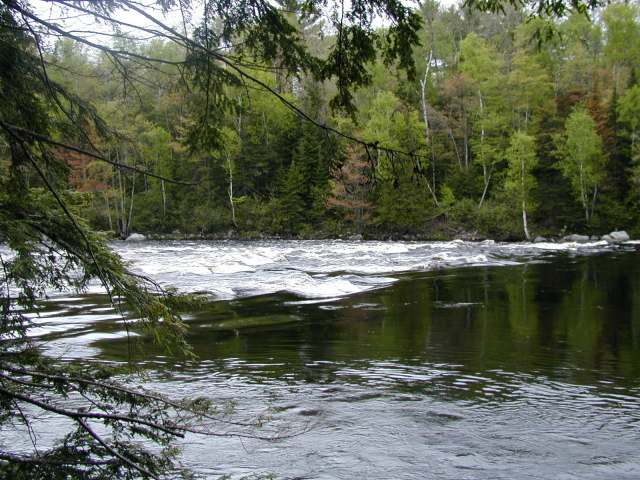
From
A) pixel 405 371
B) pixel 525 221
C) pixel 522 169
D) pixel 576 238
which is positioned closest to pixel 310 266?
pixel 405 371

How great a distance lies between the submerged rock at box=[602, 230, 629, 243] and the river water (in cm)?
1668

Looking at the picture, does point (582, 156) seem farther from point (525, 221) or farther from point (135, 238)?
point (135, 238)

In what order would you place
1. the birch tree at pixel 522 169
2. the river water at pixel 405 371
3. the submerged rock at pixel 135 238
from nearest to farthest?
the river water at pixel 405 371 < the birch tree at pixel 522 169 < the submerged rock at pixel 135 238

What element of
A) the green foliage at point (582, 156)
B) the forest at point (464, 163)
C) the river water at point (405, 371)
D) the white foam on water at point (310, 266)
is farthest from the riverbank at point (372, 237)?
the river water at point (405, 371)

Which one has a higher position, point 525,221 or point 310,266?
point 525,221

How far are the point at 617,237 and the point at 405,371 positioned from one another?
2737cm

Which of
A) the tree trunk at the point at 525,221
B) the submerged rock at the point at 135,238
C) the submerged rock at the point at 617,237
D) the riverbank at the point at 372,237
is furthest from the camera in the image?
the submerged rock at the point at 135,238

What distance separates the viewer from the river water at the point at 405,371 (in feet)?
15.0

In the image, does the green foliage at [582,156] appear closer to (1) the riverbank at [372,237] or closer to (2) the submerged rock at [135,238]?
(1) the riverbank at [372,237]

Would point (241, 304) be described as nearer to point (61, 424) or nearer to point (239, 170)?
point (61, 424)

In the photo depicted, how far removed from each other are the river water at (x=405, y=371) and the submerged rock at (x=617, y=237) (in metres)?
16.7

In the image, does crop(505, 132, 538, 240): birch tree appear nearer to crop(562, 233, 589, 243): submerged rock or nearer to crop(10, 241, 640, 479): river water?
crop(562, 233, 589, 243): submerged rock

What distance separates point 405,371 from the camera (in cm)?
687

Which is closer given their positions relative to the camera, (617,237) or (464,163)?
(617,237)
